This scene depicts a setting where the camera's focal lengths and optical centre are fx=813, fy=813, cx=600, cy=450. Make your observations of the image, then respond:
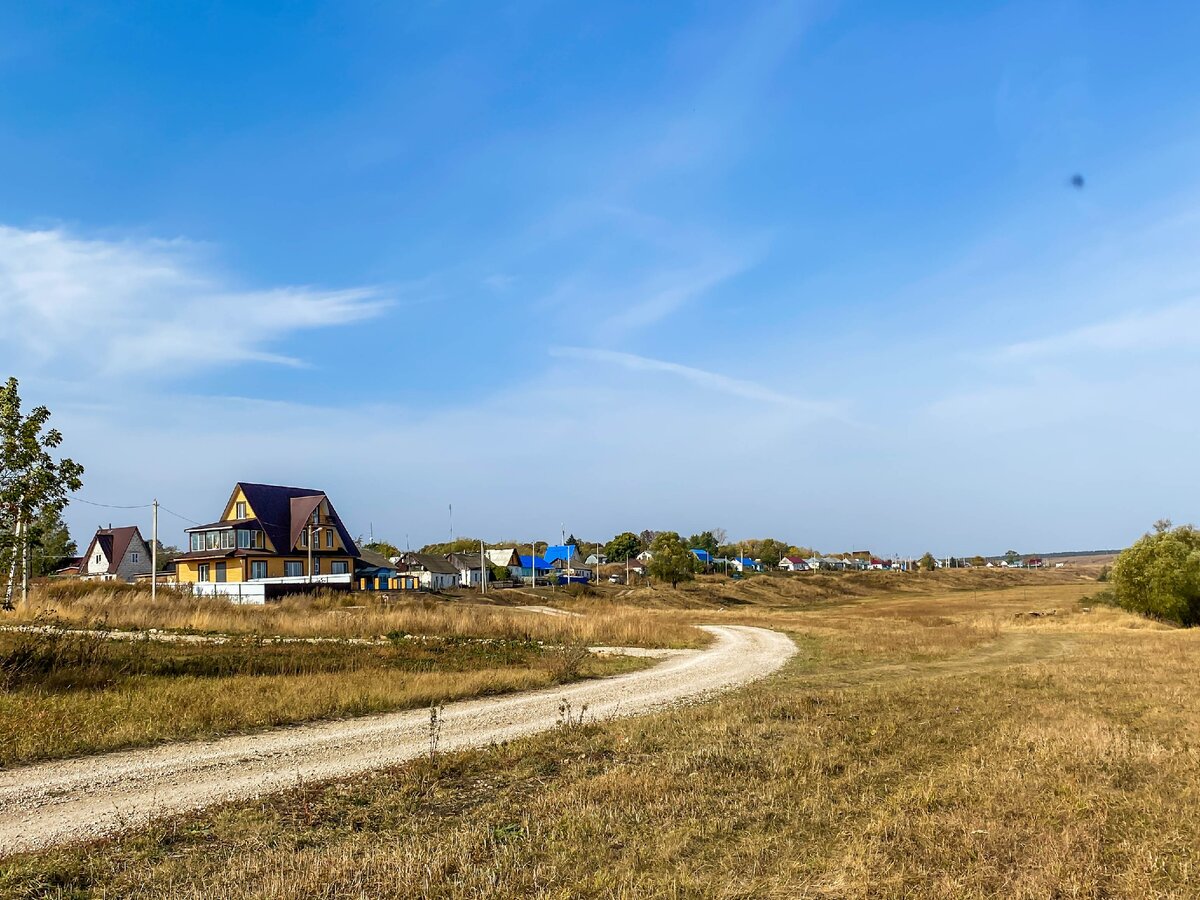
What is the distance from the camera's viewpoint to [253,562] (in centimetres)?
7212

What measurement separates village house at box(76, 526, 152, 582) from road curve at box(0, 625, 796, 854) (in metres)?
91.3

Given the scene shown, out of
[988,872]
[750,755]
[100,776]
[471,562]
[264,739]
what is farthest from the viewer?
[471,562]

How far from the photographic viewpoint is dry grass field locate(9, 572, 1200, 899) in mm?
7688

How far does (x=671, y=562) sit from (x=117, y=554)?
70.8 meters

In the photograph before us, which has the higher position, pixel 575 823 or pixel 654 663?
pixel 575 823

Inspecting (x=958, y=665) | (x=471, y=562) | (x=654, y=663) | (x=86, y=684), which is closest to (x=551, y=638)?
(x=654, y=663)

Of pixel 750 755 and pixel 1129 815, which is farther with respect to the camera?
pixel 750 755

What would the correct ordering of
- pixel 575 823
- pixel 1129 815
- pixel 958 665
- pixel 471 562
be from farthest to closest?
1. pixel 471 562
2. pixel 958 665
3. pixel 1129 815
4. pixel 575 823

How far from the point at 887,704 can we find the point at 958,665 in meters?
12.7

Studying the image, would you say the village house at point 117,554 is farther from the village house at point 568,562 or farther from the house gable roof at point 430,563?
the village house at point 568,562

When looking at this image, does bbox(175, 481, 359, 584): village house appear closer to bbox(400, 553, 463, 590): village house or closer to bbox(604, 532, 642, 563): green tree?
bbox(400, 553, 463, 590): village house

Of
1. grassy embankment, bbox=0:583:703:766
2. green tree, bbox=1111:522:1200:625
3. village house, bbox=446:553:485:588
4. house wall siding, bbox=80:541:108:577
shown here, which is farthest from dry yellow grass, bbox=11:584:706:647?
village house, bbox=446:553:485:588

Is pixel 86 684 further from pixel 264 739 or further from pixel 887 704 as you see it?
pixel 887 704

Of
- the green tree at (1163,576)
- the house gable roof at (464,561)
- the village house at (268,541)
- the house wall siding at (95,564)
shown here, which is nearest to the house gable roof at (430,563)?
the house gable roof at (464,561)
